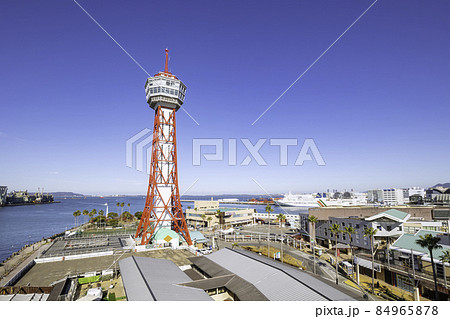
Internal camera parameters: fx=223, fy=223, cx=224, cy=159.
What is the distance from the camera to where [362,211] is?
50.8 meters

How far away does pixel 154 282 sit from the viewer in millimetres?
20000

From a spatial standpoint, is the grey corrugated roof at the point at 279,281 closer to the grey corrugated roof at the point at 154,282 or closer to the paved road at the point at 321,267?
the grey corrugated roof at the point at 154,282

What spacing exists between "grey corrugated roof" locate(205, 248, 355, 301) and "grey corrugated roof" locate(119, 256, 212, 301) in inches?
225

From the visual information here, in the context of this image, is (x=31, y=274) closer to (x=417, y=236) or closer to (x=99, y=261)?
(x=99, y=261)

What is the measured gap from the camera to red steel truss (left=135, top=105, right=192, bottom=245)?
50.6 metres

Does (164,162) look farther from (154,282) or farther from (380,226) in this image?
(380,226)

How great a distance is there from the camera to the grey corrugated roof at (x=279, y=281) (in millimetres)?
17609

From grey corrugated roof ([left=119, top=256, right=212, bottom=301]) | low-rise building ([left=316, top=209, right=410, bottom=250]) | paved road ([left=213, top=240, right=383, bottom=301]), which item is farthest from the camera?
low-rise building ([left=316, top=209, right=410, bottom=250])

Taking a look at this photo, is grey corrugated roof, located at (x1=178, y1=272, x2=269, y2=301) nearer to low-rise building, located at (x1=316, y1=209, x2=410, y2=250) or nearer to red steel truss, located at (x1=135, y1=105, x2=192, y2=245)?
low-rise building, located at (x1=316, y1=209, x2=410, y2=250)

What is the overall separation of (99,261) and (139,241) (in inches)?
567

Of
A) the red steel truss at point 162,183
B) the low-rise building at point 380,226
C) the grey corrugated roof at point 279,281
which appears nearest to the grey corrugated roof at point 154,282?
the grey corrugated roof at point 279,281

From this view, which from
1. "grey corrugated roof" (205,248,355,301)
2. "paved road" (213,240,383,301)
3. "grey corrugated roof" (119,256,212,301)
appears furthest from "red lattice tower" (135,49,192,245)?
"grey corrugated roof" (205,248,355,301)

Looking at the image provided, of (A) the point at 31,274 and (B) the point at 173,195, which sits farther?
(B) the point at 173,195
